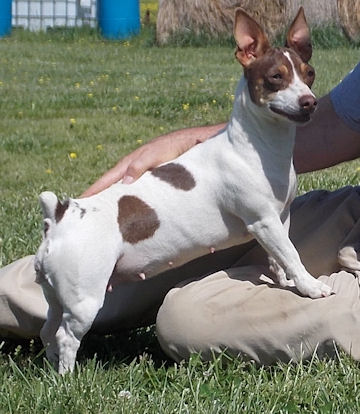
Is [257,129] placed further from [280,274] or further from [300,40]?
[280,274]

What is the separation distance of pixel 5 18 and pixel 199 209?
49.0 ft

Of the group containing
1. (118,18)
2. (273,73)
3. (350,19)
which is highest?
(273,73)

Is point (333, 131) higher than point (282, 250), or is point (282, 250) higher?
point (333, 131)

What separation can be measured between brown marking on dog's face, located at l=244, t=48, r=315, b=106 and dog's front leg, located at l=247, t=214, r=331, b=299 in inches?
13.6

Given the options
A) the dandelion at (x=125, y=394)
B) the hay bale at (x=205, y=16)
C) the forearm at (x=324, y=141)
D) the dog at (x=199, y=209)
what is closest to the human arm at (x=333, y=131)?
the forearm at (x=324, y=141)

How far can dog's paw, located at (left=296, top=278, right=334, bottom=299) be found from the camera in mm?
2969

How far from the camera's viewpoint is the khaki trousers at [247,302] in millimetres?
2959

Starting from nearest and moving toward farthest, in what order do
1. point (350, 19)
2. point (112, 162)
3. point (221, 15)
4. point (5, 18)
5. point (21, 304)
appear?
point (21, 304), point (112, 162), point (350, 19), point (221, 15), point (5, 18)

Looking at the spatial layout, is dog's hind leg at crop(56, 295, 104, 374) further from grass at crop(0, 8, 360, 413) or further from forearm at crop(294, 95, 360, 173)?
forearm at crop(294, 95, 360, 173)

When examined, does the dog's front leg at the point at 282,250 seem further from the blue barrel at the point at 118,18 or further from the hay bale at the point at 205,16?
the blue barrel at the point at 118,18

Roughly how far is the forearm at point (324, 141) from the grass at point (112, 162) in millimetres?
810

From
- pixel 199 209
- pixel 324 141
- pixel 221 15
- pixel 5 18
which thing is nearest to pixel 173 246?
pixel 199 209

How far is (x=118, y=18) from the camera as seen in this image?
16.7 metres

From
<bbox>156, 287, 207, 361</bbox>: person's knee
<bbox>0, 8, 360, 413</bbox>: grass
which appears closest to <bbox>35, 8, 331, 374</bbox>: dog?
<bbox>156, 287, 207, 361</bbox>: person's knee
